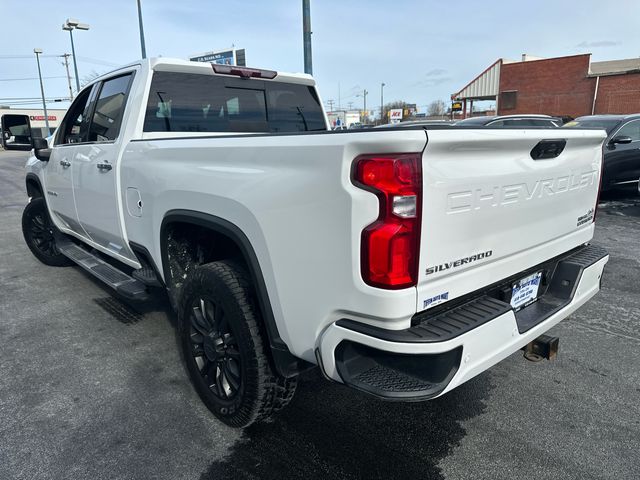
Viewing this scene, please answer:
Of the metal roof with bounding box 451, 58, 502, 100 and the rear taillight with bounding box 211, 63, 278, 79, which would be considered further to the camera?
the metal roof with bounding box 451, 58, 502, 100

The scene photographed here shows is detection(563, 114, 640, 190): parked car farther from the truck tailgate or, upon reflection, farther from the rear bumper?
the rear bumper

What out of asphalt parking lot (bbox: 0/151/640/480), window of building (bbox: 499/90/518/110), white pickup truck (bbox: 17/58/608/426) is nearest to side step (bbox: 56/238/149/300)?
white pickup truck (bbox: 17/58/608/426)

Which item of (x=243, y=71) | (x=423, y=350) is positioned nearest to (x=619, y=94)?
(x=243, y=71)

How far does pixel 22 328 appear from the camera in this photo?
403 centimetres

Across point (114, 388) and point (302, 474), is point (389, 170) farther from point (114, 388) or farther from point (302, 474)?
point (114, 388)

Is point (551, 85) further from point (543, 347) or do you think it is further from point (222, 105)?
point (543, 347)

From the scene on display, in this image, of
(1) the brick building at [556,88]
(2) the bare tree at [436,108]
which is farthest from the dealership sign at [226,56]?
(2) the bare tree at [436,108]

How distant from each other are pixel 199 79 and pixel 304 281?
2.41 metres

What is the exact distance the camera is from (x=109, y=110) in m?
3.81

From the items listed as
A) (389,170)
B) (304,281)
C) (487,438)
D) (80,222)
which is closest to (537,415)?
(487,438)

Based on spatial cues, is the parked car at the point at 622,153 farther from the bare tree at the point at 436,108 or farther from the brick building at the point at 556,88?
the bare tree at the point at 436,108

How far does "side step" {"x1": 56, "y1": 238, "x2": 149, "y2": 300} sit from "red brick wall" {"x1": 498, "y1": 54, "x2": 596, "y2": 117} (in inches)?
1347

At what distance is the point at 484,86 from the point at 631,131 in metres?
29.4

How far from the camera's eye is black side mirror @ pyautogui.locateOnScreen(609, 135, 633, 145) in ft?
29.0
